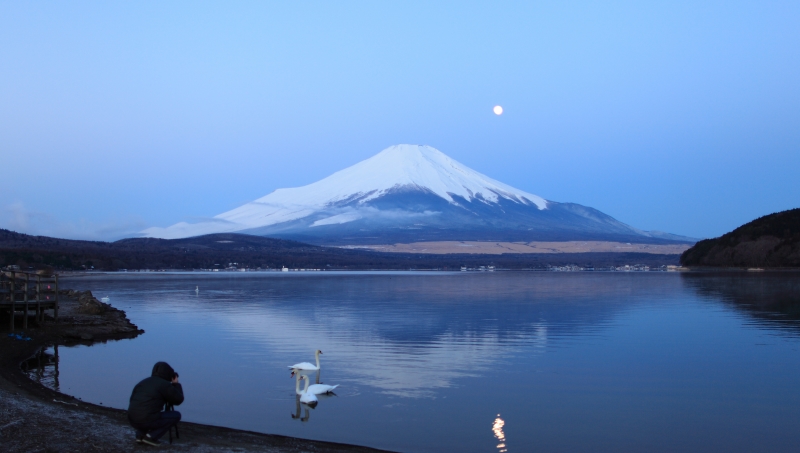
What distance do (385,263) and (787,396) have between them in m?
120

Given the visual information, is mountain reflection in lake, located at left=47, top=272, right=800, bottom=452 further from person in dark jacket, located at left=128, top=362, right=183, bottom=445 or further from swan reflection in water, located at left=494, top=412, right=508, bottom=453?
person in dark jacket, located at left=128, top=362, right=183, bottom=445

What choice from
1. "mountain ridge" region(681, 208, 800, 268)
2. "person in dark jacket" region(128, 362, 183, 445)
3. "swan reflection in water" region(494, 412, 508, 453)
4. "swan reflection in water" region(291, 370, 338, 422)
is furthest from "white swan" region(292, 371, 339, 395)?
"mountain ridge" region(681, 208, 800, 268)

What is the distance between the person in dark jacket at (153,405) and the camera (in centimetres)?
974

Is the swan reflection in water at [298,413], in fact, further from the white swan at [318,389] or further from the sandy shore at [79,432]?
the sandy shore at [79,432]

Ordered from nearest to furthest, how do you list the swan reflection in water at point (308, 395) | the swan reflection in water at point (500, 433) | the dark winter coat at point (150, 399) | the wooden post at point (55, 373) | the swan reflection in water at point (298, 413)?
the dark winter coat at point (150, 399)
the swan reflection in water at point (500, 433)
the swan reflection in water at point (298, 413)
the swan reflection in water at point (308, 395)
the wooden post at point (55, 373)

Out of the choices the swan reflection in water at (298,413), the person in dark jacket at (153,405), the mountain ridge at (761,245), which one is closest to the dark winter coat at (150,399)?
the person in dark jacket at (153,405)

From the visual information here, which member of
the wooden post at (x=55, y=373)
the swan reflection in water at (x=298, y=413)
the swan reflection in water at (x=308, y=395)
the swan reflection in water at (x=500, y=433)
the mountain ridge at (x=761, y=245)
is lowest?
the swan reflection in water at (x=500, y=433)

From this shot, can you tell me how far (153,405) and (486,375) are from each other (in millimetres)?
8771

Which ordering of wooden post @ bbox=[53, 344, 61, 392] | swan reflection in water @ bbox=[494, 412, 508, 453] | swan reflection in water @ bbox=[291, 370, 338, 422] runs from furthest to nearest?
Result: wooden post @ bbox=[53, 344, 61, 392] → swan reflection in water @ bbox=[291, 370, 338, 422] → swan reflection in water @ bbox=[494, 412, 508, 453]

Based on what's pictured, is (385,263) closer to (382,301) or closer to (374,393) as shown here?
(382,301)

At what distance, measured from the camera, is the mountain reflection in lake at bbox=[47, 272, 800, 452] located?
12.0 m

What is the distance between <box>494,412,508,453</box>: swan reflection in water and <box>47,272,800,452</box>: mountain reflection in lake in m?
0.03

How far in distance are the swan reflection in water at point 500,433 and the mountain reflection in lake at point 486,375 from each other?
3 cm

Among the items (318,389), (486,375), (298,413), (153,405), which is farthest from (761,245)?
(153,405)
